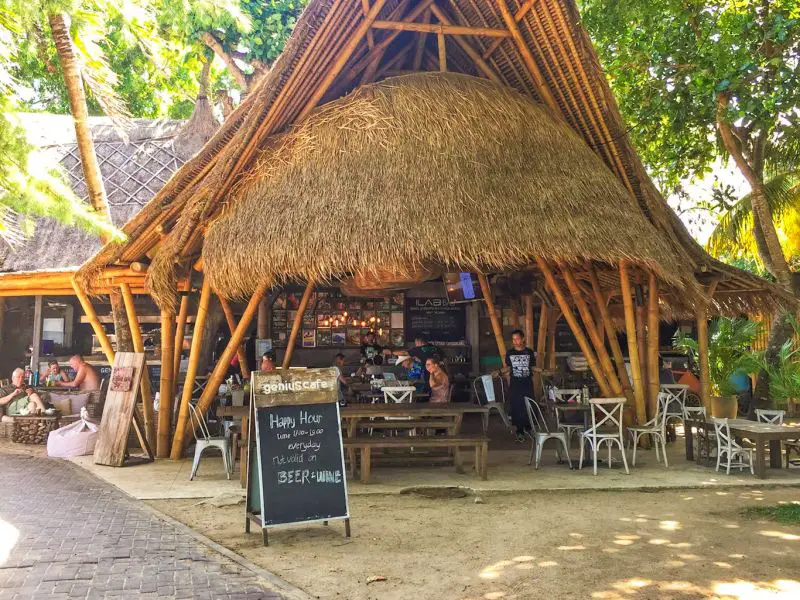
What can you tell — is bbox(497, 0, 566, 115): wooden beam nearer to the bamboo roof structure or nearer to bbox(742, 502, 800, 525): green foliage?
the bamboo roof structure

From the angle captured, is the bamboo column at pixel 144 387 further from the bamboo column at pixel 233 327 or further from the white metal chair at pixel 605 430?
the white metal chair at pixel 605 430

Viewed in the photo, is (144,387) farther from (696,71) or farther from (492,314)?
(696,71)

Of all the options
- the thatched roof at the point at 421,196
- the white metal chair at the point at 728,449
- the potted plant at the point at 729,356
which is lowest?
the white metal chair at the point at 728,449

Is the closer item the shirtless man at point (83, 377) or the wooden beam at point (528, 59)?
the wooden beam at point (528, 59)

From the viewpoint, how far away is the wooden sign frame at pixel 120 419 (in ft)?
31.4

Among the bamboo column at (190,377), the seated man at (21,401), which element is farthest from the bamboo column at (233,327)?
the seated man at (21,401)

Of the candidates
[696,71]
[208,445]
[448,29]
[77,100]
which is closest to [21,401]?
[77,100]

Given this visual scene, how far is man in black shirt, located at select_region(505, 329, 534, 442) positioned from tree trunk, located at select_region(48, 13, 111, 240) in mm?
6224

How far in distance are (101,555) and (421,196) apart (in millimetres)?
5157

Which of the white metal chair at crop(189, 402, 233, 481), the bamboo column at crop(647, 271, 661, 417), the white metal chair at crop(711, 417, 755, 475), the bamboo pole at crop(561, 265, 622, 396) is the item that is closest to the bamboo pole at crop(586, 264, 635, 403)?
the bamboo pole at crop(561, 265, 622, 396)

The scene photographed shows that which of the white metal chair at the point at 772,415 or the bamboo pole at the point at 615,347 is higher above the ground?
the bamboo pole at the point at 615,347

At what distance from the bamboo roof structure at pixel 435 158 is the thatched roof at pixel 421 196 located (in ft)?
0.09

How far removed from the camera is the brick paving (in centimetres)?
463

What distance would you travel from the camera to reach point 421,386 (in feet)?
38.8
